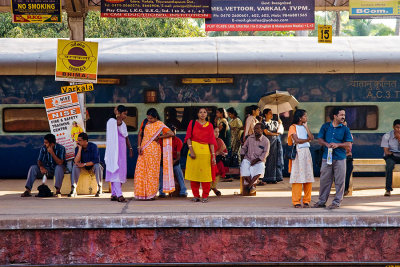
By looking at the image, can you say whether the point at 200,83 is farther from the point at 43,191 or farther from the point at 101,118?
the point at 43,191

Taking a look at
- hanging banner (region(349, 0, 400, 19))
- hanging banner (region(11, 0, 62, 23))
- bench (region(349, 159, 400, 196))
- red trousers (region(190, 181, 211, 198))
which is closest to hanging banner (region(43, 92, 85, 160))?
hanging banner (region(11, 0, 62, 23))

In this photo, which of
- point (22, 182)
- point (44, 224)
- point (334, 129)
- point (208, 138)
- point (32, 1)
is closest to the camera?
point (44, 224)

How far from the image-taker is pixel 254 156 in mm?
10695

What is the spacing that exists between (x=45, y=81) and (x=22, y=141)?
50.6 inches

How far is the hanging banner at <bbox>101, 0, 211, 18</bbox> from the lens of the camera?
38.1 feet

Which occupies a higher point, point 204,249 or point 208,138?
point 208,138

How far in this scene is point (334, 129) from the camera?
9188 mm

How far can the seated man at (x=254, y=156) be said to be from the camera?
10672 mm

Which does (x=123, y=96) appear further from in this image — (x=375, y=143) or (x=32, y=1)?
(x=375, y=143)

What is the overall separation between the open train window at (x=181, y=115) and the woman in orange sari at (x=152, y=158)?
3145mm

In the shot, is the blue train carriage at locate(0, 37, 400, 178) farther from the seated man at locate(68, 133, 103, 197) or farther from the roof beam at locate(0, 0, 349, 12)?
the seated man at locate(68, 133, 103, 197)

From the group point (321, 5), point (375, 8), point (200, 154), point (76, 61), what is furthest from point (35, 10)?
point (375, 8)

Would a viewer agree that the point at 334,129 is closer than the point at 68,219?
No

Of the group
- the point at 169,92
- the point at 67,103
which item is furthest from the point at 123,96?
the point at 67,103
